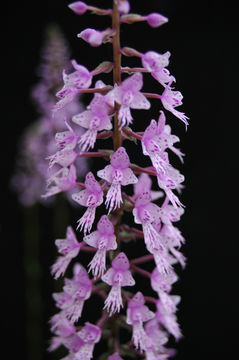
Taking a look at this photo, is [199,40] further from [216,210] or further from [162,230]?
[162,230]

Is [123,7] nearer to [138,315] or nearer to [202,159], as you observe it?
[138,315]

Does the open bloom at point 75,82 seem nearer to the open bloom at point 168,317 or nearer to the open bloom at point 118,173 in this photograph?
the open bloom at point 118,173

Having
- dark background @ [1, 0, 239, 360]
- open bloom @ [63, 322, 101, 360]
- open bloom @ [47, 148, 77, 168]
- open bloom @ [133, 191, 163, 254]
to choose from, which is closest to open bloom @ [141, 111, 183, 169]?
open bloom @ [133, 191, 163, 254]

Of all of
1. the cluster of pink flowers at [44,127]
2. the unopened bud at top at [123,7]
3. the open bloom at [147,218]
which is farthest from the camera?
the cluster of pink flowers at [44,127]

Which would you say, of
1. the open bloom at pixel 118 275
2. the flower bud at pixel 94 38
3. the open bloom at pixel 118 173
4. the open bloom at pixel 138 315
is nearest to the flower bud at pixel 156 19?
the flower bud at pixel 94 38

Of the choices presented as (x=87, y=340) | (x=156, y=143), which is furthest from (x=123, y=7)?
(x=87, y=340)

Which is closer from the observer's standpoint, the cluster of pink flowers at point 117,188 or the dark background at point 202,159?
the cluster of pink flowers at point 117,188

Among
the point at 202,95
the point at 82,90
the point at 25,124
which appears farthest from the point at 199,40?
the point at 82,90

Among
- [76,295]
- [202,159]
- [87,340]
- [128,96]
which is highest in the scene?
[202,159]
